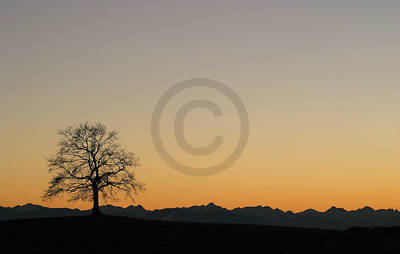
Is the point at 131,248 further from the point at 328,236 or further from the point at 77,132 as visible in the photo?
the point at 77,132

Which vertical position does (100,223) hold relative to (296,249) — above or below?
above

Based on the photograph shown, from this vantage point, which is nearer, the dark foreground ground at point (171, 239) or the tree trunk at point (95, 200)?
the dark foreground ground at point (171, 239)

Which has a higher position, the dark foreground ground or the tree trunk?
the tree trunk

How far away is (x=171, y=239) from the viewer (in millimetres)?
59375

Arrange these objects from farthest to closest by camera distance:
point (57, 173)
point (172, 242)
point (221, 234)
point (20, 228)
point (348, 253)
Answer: point (57, 173)
point (20, 228)
point (221, 234)
point (172, 242)
point (348, 253)

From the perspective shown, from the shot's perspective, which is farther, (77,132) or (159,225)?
(77,132)

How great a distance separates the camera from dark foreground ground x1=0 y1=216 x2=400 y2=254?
54.7m

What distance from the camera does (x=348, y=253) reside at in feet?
175

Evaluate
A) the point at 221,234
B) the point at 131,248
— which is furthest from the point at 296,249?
the point at 131,248

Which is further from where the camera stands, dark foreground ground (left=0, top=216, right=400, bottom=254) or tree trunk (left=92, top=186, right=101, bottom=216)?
tree trunk (left=92, top=186, right=101, bottom=216)

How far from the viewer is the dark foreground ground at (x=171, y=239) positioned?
179ft

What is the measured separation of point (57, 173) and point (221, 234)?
31.2 m

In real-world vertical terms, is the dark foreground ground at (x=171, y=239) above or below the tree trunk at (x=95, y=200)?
below

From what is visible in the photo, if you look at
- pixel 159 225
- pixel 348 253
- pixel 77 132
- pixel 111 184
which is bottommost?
pixel 348 253
